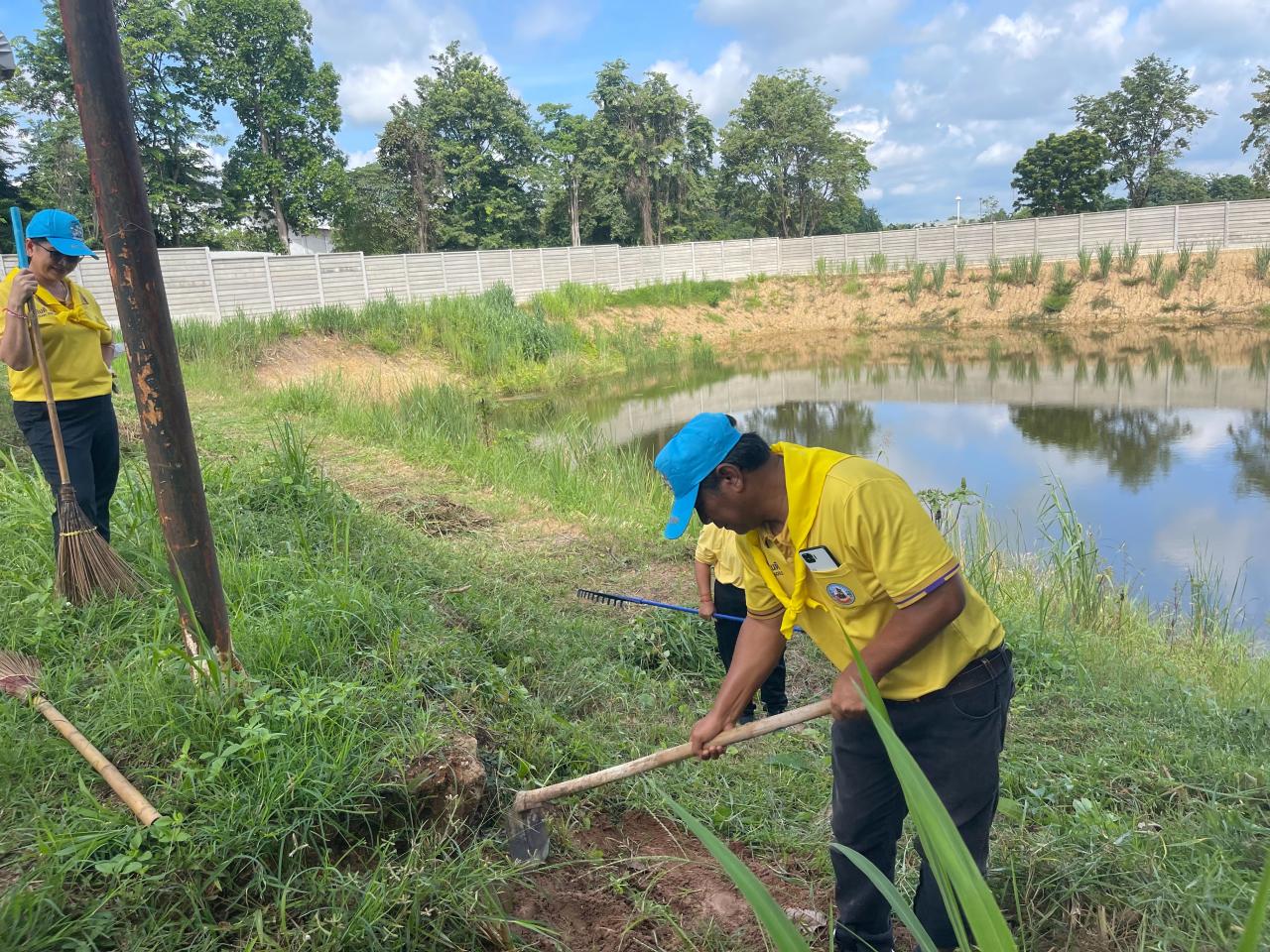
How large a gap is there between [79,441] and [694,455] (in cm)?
289

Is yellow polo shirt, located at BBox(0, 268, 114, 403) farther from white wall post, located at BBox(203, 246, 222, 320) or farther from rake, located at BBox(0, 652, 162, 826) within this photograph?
white wall post, located at BBox(203, 246, 222, 320)

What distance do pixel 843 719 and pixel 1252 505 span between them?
8151 millimetres

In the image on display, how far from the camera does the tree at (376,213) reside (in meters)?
32.5

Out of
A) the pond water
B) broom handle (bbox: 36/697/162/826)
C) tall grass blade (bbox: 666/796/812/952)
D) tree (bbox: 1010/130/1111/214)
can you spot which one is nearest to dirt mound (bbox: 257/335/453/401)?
the pond water

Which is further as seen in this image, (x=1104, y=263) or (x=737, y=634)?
(x=1104, y=263)

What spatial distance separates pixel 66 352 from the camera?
3.42 m

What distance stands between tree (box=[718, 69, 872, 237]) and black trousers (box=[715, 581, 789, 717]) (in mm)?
36580

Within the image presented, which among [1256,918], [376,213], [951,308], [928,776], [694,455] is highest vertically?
[376,213]

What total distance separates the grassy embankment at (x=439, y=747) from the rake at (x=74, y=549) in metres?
0.09

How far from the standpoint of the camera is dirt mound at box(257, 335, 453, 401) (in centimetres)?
1400

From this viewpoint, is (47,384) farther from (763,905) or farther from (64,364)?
(763,905)

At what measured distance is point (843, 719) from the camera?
202 cm

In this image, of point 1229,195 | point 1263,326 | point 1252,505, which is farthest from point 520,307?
point 1229,195

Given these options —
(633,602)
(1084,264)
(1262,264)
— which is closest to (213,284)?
(633,602)
